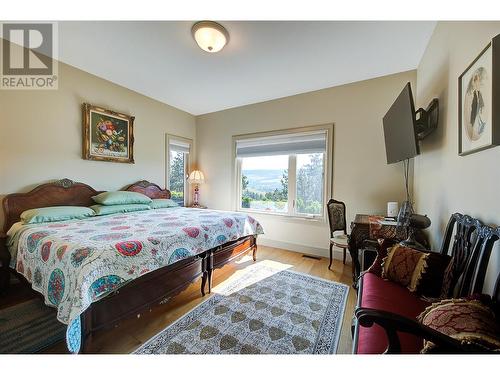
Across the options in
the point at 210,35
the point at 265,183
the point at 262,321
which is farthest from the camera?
the point at 265,183

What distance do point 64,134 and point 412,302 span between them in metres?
4.09

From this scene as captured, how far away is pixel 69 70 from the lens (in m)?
2.77

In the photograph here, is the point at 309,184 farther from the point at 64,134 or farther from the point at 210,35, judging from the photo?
the point at 64,134

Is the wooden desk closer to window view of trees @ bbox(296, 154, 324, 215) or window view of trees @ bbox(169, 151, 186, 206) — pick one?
window view of trees @ bbox(296, 154, 324, 215)

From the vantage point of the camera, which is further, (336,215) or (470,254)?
(336,215)

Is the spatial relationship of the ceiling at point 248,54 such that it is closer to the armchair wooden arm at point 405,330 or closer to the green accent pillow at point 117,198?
the green accent pillow at point 117,198

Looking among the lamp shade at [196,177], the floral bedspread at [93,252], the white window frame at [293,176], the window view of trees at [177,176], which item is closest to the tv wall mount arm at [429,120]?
the white window frame at [293,176]

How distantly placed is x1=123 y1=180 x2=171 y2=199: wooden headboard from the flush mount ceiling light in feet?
8.21

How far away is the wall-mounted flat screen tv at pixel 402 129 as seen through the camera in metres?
1.82

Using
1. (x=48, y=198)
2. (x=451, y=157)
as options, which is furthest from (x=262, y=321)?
(x=48, y=198)

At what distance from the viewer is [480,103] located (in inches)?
47.8

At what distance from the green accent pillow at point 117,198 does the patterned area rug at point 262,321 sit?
6.13ft
